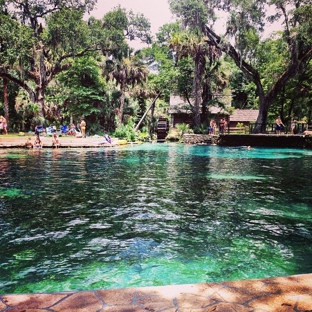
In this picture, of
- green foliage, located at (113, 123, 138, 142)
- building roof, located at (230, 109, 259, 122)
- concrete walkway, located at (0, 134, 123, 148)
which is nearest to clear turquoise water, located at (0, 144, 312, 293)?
concrete walkway, located at (0, 134, 123, 148)

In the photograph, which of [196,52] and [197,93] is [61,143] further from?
[196,52]

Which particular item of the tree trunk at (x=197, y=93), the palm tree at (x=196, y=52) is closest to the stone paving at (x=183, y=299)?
the palm tree at (x=196, y=52)

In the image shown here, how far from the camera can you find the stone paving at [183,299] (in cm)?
257

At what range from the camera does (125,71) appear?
1412 inches

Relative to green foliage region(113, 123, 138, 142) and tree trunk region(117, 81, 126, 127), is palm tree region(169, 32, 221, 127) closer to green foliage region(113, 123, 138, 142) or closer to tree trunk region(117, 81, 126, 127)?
tree trunk region(117, 81, 126, 127)

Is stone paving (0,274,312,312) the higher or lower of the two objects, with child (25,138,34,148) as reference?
lower

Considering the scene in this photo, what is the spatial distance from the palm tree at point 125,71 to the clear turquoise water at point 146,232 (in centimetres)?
2662

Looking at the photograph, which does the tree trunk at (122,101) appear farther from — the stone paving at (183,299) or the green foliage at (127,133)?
the stone paving at (183,299)

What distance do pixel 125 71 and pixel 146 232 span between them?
3213cm

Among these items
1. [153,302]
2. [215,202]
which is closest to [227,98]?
[215,202]

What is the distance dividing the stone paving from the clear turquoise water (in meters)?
1.33

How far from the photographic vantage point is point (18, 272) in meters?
4.37

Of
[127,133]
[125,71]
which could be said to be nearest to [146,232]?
[127,133]

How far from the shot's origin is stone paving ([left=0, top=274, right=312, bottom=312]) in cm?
257
